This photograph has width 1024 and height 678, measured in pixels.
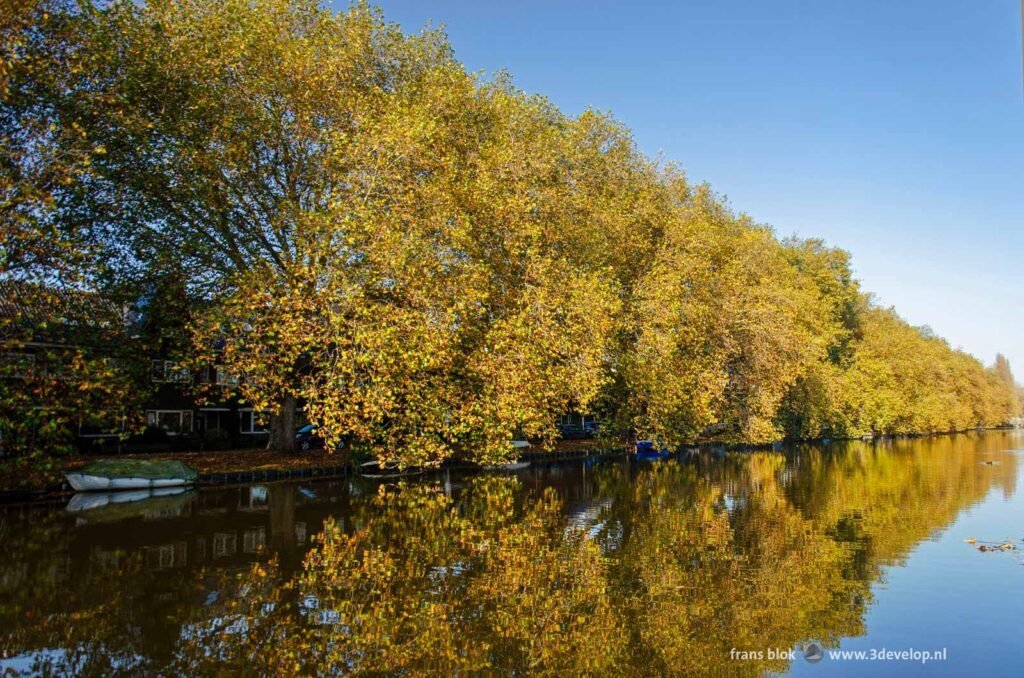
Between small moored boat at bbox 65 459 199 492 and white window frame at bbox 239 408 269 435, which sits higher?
white window frame at bbox 239 408 269 435

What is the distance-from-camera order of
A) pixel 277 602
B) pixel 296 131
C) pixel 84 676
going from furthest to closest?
pixel 296 131
pixel 277 602
pixel 84 676

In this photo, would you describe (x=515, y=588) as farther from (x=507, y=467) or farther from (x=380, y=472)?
(x=507, y=467)

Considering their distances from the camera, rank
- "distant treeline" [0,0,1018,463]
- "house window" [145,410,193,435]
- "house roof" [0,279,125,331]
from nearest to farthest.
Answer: "house roof" [0,279,125,331] < "distant treeline" [0,0,1018,463] < "house window" [145,410,193,435]

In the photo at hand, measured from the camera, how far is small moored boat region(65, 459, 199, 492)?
99.7ft

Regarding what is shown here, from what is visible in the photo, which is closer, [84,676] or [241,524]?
[84,676]

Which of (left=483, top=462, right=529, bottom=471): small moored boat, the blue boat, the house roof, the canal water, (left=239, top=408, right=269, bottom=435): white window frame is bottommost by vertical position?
the blue boat

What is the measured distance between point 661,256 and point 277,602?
112 feet

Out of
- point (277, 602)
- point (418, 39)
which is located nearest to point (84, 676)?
point (277, 602)

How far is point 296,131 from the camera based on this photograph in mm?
32375

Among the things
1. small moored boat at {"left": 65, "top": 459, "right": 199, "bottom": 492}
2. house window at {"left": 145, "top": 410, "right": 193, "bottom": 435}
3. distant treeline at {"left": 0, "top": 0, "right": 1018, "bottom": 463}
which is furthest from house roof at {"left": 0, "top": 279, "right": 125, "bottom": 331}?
house window at {"left": 145, "top": 410, "right": 193, "bottom": 435}

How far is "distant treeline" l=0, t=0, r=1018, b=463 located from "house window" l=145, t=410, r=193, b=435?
1348cm

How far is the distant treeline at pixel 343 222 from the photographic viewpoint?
86.4 feet

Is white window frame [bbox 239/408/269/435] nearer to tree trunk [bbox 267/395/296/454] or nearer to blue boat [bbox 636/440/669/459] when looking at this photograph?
tree trunk [bbox 267/395/296/454]

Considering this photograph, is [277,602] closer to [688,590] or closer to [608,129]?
[688,590]
